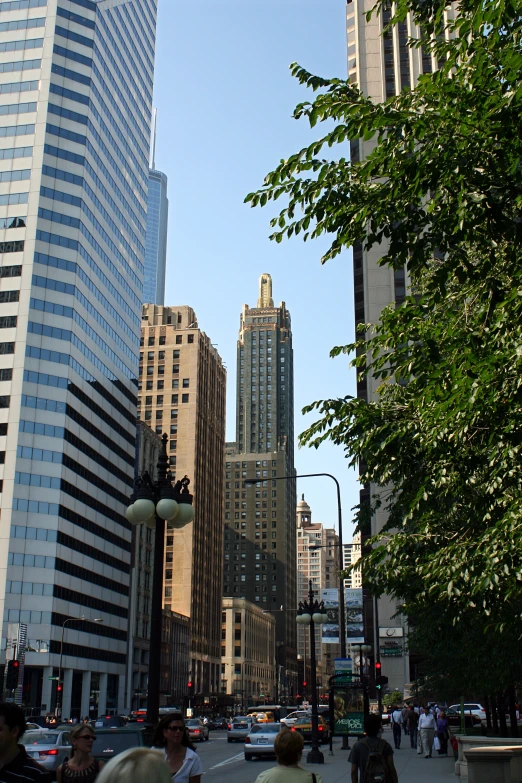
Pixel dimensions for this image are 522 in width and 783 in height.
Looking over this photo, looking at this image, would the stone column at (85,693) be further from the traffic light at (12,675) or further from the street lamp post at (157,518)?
the street lamp post at (157,518)

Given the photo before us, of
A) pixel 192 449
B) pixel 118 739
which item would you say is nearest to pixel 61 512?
pixel 192 449

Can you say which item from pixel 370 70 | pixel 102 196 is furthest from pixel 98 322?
pixel 370 70

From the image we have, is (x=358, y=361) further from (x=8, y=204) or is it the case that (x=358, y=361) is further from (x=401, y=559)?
(x=8, y=204)

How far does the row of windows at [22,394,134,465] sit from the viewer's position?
8488cm

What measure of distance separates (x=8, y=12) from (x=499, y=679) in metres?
96.3

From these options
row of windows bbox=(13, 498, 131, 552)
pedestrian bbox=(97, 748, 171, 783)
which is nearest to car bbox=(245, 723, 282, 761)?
pedestrian bbox=(97, 748, 171, 783)

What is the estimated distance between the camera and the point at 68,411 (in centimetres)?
8850

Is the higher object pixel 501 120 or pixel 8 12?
pixel 8 12

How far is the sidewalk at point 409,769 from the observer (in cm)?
2392

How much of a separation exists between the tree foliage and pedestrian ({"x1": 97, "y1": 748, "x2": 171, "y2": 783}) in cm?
670

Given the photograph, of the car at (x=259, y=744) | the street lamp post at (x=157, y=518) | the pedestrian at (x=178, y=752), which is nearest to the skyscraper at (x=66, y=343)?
the car at (x=259, y=744)

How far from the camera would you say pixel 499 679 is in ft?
75.6

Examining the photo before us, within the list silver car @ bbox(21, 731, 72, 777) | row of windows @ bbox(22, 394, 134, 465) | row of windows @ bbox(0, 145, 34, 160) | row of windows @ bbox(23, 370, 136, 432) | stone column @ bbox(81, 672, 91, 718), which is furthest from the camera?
stone column @ bbox(81, 672, 91, 718)

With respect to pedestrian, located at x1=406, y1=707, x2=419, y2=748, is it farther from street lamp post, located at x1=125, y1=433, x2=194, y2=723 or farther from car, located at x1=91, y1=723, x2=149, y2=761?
street lamp post, located at x1=125, y1=433, x2=194, y2=723
